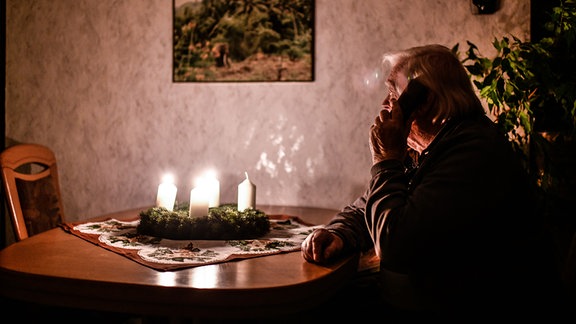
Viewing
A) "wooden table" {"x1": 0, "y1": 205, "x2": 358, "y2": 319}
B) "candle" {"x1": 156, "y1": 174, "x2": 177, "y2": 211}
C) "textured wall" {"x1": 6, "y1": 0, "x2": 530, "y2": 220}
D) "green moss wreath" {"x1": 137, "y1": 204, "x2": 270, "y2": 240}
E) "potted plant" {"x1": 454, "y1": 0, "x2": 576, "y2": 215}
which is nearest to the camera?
"wooden table" {"x1": 0, "y1": 205, "x2": 358, "y2": 319}

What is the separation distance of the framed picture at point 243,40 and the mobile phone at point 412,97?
1.31 meters

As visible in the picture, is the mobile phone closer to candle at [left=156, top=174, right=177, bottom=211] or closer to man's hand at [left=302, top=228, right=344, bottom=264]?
man's hand at [left=302, top=228, right=344, bottom=264]

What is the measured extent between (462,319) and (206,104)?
6.48ft

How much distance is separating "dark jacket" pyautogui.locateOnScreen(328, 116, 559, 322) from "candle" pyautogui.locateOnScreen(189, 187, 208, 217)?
66 cm

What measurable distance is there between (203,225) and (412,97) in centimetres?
77

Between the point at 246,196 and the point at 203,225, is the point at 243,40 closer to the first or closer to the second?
the point at 246,196

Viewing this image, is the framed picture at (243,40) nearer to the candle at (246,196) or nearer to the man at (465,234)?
the candle at (246,196)

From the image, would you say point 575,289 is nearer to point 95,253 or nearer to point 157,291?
point 157,291

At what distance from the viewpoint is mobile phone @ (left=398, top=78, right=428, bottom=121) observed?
54.1 inches

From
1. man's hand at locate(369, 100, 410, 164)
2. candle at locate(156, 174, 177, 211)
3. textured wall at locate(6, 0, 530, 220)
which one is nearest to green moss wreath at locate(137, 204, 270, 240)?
candle at locate(156, 174, 177, 211)

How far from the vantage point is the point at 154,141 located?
2877 millimetres

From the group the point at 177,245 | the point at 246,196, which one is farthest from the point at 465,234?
the point at 246,196

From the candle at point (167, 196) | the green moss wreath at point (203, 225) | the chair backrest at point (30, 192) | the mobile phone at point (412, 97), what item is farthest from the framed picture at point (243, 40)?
the mobile phone at point (412, 97)

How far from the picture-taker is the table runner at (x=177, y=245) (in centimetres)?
134
